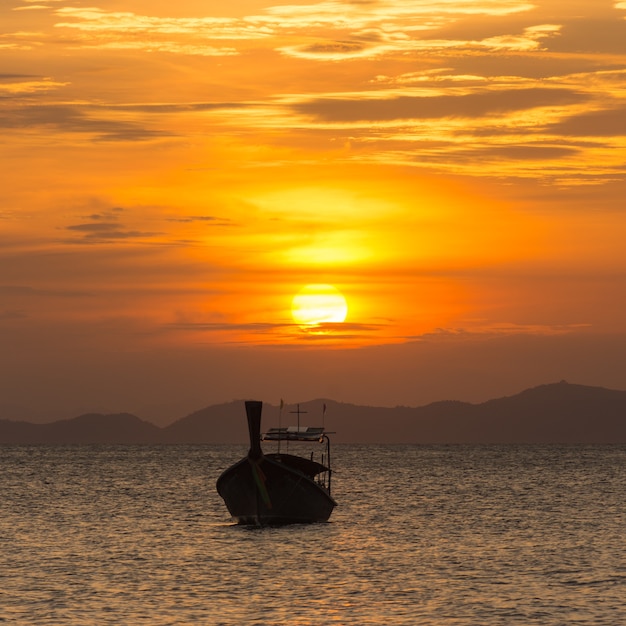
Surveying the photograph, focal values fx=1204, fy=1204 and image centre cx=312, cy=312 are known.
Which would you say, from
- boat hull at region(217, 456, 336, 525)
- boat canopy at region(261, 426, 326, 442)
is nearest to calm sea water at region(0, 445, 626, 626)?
boat hull at region(217, 456, 336, 525)

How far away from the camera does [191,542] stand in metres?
73.5

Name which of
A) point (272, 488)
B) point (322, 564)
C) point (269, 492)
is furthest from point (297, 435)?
point (322, 564)

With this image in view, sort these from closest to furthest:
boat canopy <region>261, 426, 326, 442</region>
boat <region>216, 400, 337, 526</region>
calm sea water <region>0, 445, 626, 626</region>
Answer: calm sea water <region>0, 445, 626, 626</region> < boat <region>216, 400, 337, 526</region> < boat canopy <region>261, 426, 326, 442</region>

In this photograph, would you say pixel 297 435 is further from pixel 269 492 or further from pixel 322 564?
pixel 322 564

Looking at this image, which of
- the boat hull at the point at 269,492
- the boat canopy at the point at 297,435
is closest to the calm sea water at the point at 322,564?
the boat hull at the point at 269,492

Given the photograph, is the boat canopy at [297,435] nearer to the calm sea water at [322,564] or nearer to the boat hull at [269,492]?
the boat hull at [269,492]

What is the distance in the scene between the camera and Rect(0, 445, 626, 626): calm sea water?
46.5 metres

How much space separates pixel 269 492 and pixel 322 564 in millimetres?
13943

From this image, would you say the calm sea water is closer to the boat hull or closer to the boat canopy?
the boat hull

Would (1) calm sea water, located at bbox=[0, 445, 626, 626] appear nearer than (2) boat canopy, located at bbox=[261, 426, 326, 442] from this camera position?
Yes

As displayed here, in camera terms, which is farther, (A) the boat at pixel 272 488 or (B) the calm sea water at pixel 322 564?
(A) the boat at pixel 272 488

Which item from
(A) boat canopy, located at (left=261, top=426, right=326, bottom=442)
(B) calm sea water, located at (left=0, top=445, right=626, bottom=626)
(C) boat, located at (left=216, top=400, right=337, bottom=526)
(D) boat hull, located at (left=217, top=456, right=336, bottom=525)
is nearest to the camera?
(B) calm sea water, located at (left=0, top=445, right=626, bottom=626)

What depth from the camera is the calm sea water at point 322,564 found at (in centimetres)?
4650

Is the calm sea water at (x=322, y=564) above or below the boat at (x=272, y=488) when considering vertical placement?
below
